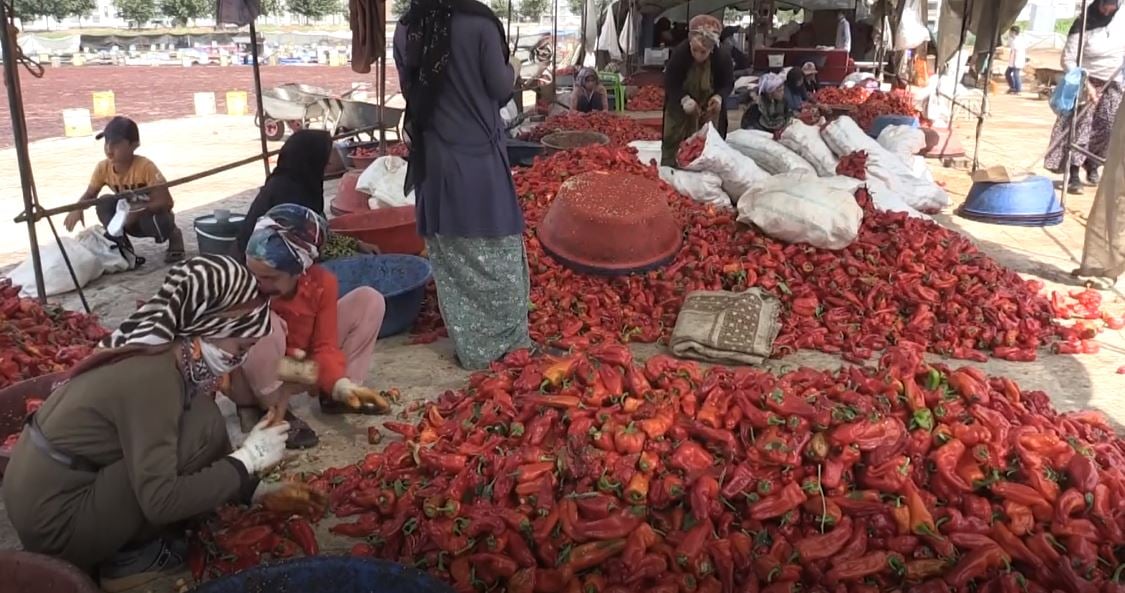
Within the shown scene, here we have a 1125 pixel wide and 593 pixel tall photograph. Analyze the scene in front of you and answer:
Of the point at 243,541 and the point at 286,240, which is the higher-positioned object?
the point at 286,240

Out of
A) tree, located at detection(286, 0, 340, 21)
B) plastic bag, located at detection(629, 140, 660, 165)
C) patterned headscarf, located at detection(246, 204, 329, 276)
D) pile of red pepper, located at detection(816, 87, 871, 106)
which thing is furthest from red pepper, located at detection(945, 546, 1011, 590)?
tree, located at detection(286, 0, 340, 21)

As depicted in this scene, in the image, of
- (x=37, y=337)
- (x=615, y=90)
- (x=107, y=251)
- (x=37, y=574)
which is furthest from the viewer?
(x=615, y=90)

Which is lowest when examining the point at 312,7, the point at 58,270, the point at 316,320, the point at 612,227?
the point at 58,270

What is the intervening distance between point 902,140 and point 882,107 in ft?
7.43

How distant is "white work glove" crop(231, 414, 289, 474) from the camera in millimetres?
2314

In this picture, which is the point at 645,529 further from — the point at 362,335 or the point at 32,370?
the point at 32,370

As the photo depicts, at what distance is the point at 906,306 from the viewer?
15.0 ft

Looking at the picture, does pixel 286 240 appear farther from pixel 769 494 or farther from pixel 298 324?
pixel 769 494

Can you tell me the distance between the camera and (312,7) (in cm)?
5550

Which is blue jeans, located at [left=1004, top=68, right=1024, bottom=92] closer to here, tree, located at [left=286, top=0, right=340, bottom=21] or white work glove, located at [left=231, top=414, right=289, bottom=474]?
white work glove, located at [left=231, top=414, right=289, bottom=474]

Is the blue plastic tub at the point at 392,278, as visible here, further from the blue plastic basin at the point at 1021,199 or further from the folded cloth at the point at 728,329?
the blue plastic basin at the point at 1021,199

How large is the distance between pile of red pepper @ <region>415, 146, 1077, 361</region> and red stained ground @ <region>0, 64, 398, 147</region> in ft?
40.5

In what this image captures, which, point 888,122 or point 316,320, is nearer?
point 316,320

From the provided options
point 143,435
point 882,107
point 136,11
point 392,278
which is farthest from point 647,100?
point 136,11
